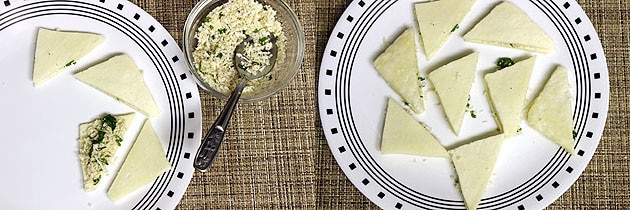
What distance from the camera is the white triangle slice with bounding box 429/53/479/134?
5.88 feet

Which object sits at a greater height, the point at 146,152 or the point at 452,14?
the point at 452,14

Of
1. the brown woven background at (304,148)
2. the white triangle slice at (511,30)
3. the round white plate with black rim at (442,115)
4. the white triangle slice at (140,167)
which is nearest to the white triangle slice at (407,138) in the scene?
the round white plate with black rim at (442,115)

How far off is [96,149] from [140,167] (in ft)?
0.37

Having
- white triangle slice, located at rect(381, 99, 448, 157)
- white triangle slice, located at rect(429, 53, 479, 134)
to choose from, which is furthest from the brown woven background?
white triangle slice, located at rect(429, 53, 479, 134)

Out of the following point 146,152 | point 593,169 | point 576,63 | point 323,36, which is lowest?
point 593,169

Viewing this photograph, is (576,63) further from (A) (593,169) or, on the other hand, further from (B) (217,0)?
(B) (217,0)

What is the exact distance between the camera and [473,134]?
1.82m

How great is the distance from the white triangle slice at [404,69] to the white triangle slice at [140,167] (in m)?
0.57

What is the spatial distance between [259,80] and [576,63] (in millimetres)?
768

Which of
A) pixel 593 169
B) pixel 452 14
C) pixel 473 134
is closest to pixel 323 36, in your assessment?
pixel 452 14

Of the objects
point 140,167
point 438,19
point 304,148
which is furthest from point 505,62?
point 140,167

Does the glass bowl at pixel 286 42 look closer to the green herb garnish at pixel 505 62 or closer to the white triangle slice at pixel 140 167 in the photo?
the white triangle slice at pixel 140 167

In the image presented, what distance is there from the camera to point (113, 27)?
5.97 ft

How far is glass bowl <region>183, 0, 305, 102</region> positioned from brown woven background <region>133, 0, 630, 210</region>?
0.04m
